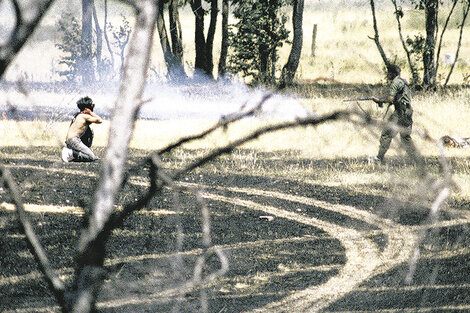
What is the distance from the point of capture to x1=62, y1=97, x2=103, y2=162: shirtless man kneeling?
26.6ft

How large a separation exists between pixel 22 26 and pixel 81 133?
7.05 m

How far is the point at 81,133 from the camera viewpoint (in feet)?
27.3

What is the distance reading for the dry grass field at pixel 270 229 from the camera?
570cm

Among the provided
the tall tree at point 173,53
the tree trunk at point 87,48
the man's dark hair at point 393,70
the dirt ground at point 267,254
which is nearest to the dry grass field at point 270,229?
the dirt ground at point 267,254

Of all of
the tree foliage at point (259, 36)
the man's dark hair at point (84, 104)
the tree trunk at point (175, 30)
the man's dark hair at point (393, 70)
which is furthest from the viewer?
the tree trunk at point (175, 30)

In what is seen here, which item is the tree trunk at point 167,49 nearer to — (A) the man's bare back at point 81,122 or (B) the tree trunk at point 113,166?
(A) the man's bare back at point 81,122

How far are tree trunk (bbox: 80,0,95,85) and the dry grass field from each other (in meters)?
21.8

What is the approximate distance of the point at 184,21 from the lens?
75.2 meters

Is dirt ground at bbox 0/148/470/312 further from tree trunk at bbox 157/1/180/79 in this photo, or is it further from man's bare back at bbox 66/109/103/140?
tree trunk at bbox 157/1/180/79

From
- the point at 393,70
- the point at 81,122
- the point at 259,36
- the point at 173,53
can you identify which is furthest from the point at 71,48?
the point at 81,122

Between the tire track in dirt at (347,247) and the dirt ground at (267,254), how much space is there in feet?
0.04

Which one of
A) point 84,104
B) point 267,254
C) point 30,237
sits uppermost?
point 84,104

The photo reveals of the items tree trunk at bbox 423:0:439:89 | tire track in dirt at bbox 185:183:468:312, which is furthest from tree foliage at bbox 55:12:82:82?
tire track in dirt at bbox 185:183:468:312

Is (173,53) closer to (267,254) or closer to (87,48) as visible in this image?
(87,48)
